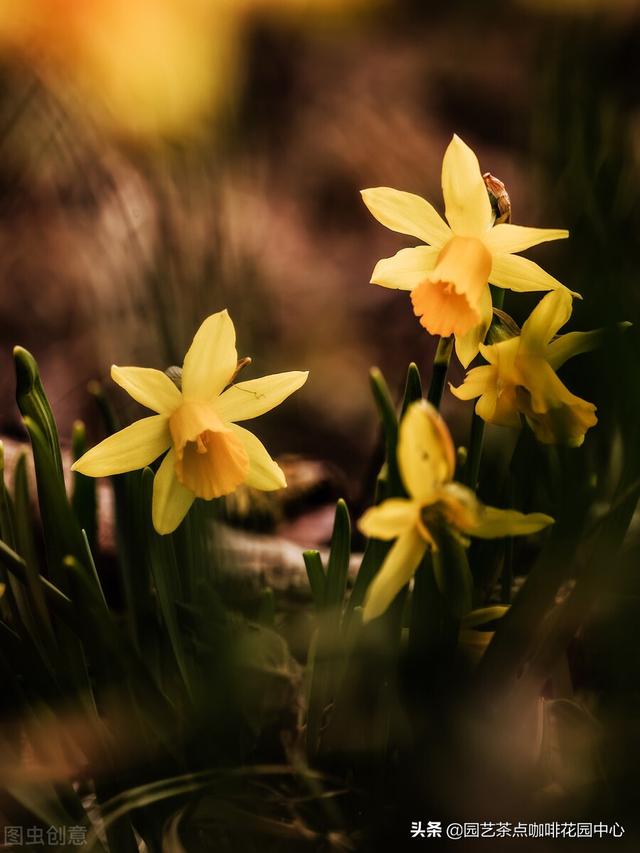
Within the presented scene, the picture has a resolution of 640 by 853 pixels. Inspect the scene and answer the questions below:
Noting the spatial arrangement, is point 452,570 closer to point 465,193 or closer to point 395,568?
point 395,568

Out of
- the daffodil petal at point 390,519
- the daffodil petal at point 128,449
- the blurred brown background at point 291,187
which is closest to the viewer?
the daffodil petal at point 390,519

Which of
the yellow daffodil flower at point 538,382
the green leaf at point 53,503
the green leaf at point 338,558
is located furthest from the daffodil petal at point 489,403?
the green leaf at point 53,503

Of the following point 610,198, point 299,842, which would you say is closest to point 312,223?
point 610,198

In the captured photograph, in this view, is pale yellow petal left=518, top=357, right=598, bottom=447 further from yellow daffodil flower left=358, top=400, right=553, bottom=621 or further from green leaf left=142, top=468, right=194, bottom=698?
green leaf left=142, top=468, right=194, bottom=698

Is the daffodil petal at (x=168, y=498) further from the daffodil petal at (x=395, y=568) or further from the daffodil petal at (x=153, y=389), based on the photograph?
the daffodil petal at (x=395, y=568)

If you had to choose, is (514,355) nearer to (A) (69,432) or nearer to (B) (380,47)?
(A) (69,432)

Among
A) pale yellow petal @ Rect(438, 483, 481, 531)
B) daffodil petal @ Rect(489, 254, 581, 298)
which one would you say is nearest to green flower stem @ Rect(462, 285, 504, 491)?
daffodil petal @ Rect(489, 254, 581, 298)

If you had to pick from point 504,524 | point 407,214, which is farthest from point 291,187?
point 504,524
